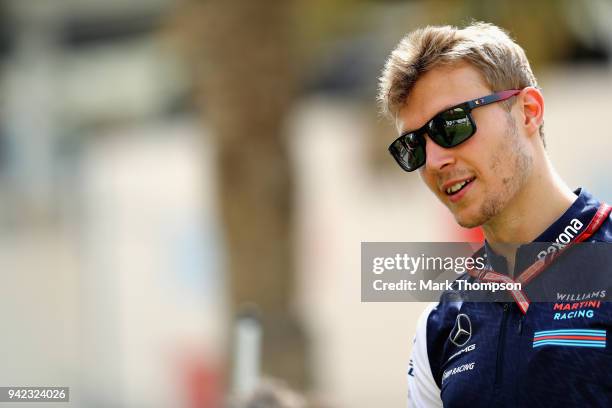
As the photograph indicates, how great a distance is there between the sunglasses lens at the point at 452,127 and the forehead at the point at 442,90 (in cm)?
2

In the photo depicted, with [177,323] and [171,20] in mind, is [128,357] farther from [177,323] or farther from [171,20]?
[171,20]

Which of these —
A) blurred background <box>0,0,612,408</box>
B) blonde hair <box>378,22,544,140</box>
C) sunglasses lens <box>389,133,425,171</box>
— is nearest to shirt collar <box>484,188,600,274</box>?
blonde hair <box>378,22,544,140</box>

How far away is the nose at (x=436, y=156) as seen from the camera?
8.35 feet

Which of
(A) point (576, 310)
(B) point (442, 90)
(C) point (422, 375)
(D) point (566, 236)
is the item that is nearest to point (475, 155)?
(B) point (442, 90)

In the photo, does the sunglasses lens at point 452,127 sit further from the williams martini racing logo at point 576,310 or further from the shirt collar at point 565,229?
the williams martini racing logo at point 576,310

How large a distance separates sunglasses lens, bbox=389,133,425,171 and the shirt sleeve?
390mm

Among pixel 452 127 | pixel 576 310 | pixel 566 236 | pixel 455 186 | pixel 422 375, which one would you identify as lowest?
pixel 422 375

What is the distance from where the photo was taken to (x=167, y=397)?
11703 mm

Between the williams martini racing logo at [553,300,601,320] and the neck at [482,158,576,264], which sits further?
the neck at [482,158,576,264]

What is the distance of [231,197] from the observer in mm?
8789

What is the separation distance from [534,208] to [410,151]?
1.14 feet

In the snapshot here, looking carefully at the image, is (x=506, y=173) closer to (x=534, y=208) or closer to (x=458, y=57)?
(x=534, y=208)

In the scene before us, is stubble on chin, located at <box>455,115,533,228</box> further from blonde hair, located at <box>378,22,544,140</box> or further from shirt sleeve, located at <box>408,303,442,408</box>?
shirt sleeve, located at <box>408,303,442,408</box>

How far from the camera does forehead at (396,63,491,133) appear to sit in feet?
8.34
